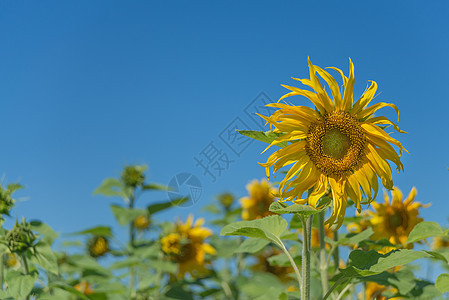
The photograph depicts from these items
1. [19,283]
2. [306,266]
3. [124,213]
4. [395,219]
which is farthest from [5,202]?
[395,219]

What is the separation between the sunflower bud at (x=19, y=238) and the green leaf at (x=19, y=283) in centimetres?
15

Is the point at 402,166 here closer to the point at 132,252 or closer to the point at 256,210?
the point at 256,210

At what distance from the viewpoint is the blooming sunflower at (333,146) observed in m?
2.32

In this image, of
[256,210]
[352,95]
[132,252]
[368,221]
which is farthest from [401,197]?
[132,252]

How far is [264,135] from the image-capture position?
2250 mm

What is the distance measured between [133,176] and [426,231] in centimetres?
332

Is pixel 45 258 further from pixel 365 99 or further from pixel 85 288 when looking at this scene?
pixel 85 288

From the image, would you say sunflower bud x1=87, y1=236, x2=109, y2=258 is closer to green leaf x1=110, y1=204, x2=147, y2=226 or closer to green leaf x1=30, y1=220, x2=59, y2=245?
green leaf x1=110, y1=204, x2=147, y2=226

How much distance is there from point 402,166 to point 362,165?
0.61ft

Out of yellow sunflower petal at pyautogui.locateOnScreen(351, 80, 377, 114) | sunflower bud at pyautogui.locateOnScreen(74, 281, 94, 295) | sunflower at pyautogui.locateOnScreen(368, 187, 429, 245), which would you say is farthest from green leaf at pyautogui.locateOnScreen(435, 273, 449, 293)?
sunflower bud at pyautogui.locateOnScreen(74, 281, 94, 295)

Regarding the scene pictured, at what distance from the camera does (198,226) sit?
5258 millimetres

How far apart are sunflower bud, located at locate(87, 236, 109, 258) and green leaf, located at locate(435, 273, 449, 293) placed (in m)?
4.69

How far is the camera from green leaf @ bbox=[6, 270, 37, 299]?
9.07 ft

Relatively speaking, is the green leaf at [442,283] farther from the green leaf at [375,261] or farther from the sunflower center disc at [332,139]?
the sunflower center disc at [332,139]
